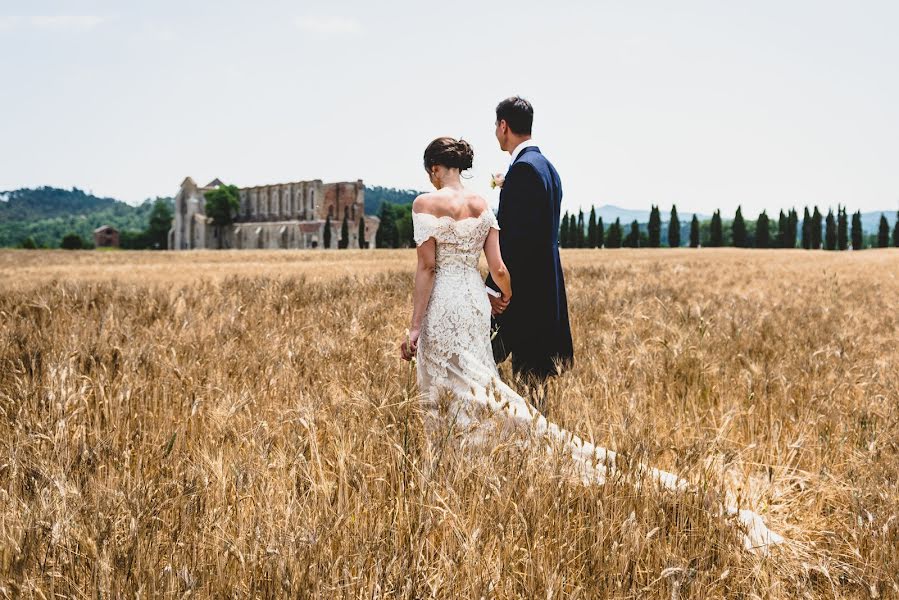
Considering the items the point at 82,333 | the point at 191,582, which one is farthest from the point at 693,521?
the point at 82,333

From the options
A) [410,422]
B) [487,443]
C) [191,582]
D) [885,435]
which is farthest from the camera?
[885,435]

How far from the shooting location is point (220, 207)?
396 feet

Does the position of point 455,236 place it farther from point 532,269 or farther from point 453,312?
point 532,269

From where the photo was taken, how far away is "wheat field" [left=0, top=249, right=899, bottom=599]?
1901 millimetres

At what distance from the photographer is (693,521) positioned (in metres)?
2.47

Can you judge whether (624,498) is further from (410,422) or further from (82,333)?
(82,333)

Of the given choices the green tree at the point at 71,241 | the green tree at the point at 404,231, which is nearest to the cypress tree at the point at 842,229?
the green tree at the point at 404,231

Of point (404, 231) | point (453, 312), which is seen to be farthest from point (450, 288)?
point (404, 231)

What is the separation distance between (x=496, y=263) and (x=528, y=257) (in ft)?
1.75

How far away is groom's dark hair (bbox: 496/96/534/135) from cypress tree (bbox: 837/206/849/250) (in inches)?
3517

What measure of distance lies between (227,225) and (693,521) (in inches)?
5004

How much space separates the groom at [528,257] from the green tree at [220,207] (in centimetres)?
12396

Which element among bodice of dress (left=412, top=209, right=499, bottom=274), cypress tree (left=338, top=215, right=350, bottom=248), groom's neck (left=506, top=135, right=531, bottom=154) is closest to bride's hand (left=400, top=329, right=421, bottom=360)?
bodice of dress (left=412, top=209, right=499, bottom=274)

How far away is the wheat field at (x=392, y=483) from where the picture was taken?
1.90 meters
